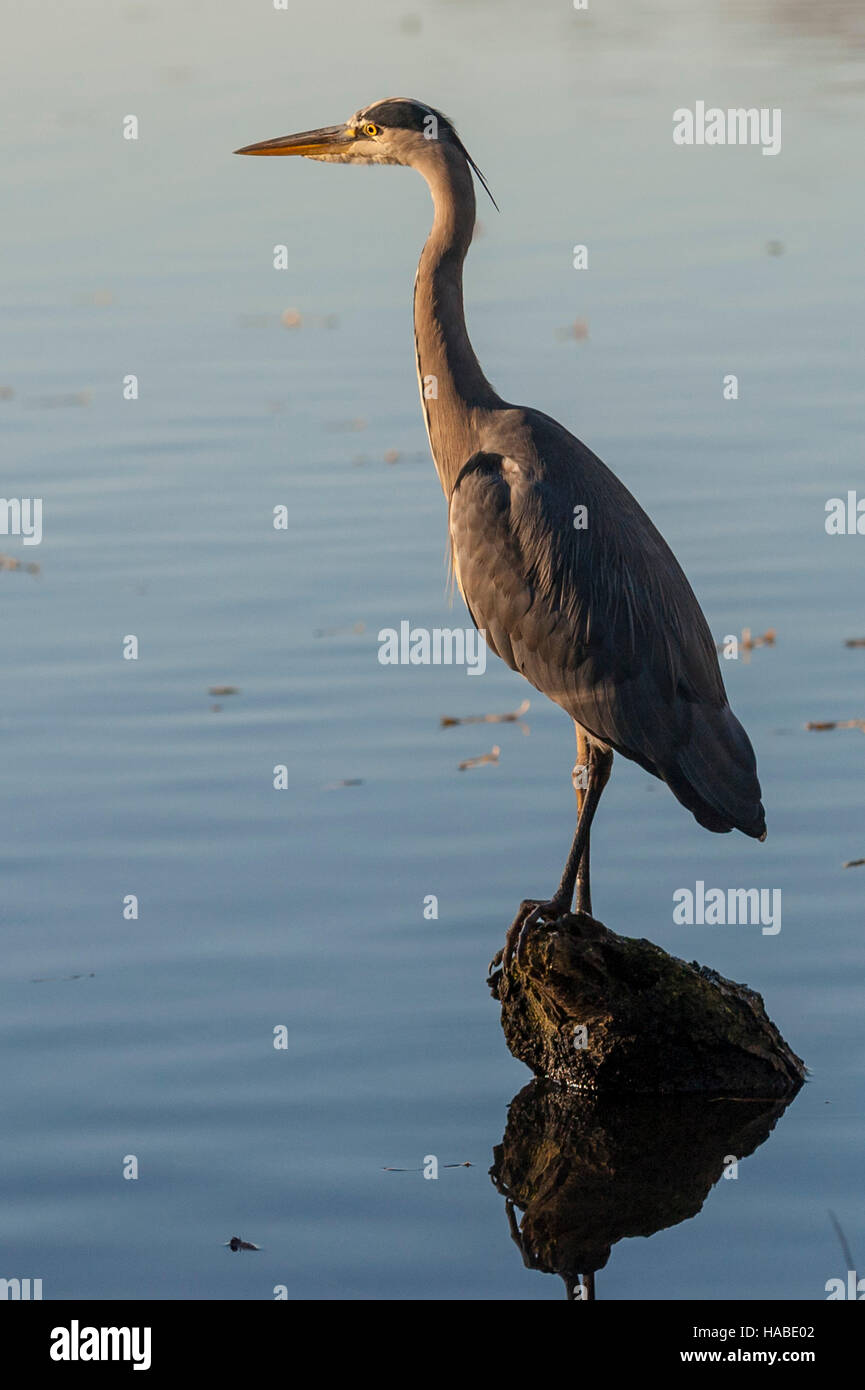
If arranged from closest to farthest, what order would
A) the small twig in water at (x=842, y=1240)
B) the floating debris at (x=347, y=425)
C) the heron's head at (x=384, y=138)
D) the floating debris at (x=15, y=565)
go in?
1. the small twig in water at (x=842, y=1240)
2. the heron's head at (x=384, y=138)
3. the floating debris at (x=15, y=565)
4. the floating debris at (x=347, y=425)

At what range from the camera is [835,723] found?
387 inches

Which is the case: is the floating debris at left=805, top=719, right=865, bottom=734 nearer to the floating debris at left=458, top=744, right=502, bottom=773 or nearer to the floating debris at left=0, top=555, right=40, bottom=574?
the floating debris at left=458, top=744, right=502, bottom=773

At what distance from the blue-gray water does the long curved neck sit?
1.80 meters

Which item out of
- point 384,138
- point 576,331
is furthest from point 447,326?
point 576,331

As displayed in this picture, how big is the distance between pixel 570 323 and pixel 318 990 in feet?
31.5

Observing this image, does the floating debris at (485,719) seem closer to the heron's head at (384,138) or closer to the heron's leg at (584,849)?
the heron's leg at (584,849)

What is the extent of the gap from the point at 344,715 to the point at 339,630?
1.01 metres

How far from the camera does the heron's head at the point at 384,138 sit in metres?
8.54

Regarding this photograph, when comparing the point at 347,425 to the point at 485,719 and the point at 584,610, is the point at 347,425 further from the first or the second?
the point at 584,610

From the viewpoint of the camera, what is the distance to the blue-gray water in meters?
6.73

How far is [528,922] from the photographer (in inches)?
284

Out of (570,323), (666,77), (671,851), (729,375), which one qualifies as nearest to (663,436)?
(729,375)

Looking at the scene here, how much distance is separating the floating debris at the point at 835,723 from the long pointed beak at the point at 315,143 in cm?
340

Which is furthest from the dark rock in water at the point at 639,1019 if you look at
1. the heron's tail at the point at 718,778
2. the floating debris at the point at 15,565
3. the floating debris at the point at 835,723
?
the floating debris at the point at 15,565
